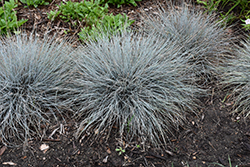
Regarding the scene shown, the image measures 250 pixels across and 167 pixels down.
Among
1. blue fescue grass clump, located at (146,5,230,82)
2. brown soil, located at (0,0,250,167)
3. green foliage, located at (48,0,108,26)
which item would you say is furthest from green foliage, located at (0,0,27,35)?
blue fescue grass clump, located at (146,5,230,82)

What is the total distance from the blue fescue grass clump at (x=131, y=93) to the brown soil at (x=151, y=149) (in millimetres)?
123

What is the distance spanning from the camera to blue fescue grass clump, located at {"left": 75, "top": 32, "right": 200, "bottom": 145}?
2510 millimetres

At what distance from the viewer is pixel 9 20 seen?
3682mm

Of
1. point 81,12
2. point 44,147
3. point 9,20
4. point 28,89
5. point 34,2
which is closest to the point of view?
point 44,147

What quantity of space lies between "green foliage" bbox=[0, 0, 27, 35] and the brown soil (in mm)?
1928

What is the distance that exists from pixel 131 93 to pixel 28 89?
1134 millimetres

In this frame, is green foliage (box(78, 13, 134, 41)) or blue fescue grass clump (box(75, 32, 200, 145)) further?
green foliage (box(78, 13, 134, 41))

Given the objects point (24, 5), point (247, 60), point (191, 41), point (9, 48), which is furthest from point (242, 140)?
point (24, 5)

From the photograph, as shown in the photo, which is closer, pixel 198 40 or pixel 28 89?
pixel 28 89

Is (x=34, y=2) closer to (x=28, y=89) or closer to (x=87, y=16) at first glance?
(x=87, y=16)

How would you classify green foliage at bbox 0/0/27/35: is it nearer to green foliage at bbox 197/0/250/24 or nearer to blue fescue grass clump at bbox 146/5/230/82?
blue fescue grass clump at bbox 146/5/230/82

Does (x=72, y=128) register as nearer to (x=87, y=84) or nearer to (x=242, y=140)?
(x=87, y=84)

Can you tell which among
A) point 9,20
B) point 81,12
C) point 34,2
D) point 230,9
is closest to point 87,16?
point 81,12

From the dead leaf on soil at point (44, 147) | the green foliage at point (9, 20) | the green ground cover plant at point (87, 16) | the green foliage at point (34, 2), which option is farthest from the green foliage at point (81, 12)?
the dead leaf on soil at point (44, 147)
